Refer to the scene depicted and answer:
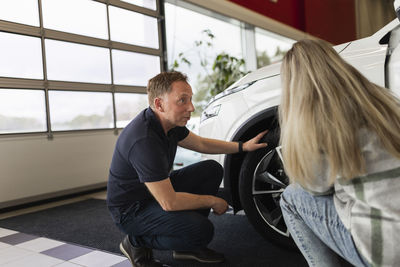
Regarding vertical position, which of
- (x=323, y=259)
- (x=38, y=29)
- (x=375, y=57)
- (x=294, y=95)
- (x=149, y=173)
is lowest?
(x=323, y=259)

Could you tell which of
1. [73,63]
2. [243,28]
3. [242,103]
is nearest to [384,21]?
[243,28]

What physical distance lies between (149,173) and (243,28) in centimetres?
580

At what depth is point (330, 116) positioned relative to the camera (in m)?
1.06

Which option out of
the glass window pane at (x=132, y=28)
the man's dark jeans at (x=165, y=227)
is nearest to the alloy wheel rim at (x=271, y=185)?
the man's dark jeans at (x=165, y=227)

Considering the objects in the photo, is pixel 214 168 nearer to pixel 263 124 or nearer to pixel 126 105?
pixel 263 124

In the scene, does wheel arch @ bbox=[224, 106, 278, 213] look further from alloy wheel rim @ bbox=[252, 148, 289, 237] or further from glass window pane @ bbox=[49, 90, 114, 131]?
glass window pane @ bbox=[49, 90, 114, 131]

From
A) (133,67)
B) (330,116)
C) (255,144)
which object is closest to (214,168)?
(255,144)

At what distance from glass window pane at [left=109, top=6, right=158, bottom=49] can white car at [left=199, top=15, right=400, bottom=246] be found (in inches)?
115

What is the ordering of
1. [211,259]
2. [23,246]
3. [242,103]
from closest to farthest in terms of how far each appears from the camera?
[211,259]
[242,103]
[23,246]

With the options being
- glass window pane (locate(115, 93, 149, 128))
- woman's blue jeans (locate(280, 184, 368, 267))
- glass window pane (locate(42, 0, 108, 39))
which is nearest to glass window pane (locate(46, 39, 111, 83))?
glass window pane (locate(42, 0, 108, 39))

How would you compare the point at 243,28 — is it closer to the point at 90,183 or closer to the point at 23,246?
the point at 90,183

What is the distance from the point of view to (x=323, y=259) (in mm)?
1295

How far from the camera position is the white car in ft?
5.39

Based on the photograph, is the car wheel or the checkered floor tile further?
the checkered floor tile
